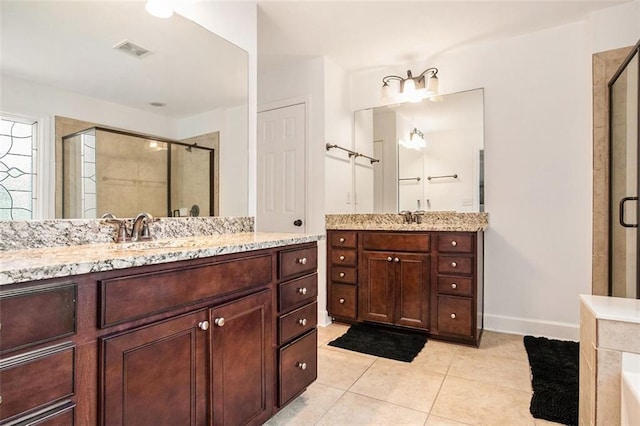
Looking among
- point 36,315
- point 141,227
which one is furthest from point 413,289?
point 36,315

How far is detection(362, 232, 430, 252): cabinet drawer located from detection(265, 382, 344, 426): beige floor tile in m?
1.19

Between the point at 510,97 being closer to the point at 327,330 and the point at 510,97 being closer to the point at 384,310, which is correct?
the point at 384,310

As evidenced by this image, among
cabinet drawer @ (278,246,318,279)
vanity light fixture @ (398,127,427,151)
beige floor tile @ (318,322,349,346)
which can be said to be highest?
vanity light fixture @ (398,127,427,151)

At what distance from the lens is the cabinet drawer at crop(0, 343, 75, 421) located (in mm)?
719

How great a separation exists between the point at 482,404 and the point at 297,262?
47.8 inches

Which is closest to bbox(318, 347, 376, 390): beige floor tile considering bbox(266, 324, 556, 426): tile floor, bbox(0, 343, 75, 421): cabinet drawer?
bbox(266, 324, 556, 426): tile floor

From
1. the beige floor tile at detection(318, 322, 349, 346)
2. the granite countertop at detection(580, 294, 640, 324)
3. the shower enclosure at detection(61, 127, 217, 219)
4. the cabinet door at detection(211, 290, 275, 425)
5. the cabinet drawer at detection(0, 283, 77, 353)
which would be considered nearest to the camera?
the cabinet drawer at detection(0, 283, 77, 353)

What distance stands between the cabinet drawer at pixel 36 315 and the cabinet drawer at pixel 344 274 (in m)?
2.27

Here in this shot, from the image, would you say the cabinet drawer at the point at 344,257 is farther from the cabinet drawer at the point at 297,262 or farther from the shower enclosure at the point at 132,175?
the shower enclosure at the point at 132,175

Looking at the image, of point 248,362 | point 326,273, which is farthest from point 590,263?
point 248,362

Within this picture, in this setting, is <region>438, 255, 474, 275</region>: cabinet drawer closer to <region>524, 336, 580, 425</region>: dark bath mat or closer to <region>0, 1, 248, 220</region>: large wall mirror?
<region>524, 336, 580, 425</region>: dark bath mat

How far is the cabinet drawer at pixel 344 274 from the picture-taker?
2902 millimetres

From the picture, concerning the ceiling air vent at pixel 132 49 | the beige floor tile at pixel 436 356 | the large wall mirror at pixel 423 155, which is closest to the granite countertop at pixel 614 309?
the beige floor tile at pixel 436 356

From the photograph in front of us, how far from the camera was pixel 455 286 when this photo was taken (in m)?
2.49
